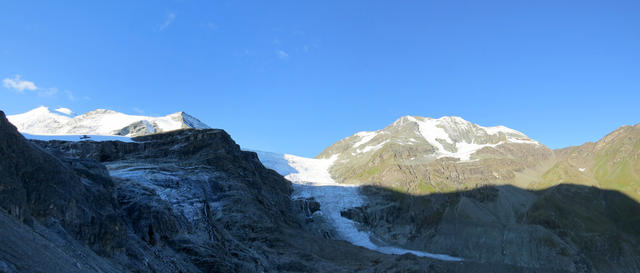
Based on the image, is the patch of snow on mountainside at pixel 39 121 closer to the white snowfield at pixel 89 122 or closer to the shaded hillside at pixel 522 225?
the white snowfield at pixel 89 122

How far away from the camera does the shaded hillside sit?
74.5 m

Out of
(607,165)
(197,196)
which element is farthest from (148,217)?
(607,165)

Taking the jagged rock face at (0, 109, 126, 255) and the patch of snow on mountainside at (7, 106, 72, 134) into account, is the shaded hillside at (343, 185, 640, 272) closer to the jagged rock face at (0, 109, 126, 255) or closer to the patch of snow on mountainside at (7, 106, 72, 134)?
the jagged rock face at (0, 109, 126, 255)

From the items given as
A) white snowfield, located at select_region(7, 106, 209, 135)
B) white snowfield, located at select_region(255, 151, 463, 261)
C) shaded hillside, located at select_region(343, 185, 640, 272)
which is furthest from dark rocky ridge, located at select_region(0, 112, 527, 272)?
white snowfield, located at select_region(7, 106, 209, 135)

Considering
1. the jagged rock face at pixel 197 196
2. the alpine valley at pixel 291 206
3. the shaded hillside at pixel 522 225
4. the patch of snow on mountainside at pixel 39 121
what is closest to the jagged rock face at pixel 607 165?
the alpine valley at pixel 291 206

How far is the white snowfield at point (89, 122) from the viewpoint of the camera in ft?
461

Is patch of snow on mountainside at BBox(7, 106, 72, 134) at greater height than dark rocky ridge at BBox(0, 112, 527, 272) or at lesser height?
greater

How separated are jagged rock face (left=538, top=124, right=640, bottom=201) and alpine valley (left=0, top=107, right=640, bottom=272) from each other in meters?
0.42

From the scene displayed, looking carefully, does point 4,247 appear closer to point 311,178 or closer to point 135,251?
point 135,251

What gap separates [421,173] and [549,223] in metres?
42.0

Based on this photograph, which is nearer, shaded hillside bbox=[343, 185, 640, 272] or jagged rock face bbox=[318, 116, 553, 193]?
shaded hillside bbox=[343, 185, 640, 272]

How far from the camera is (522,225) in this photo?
279 ft

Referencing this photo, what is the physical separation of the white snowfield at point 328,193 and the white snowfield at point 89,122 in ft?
137

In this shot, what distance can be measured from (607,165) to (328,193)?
75.0m
